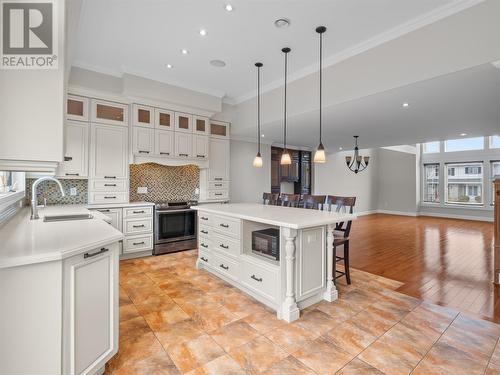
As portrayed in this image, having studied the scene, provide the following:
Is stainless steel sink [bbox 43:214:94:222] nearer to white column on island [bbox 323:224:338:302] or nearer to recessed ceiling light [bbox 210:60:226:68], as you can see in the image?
white column on island [bbox 323:224:338:302]

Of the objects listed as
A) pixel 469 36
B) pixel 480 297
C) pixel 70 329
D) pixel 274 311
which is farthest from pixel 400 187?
pixel 70 329

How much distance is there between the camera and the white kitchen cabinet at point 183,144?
4504mm

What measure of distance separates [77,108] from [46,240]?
9.81 feet

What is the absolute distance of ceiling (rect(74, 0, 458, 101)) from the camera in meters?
2.46

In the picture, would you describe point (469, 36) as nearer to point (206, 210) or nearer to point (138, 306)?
point (206, 210)

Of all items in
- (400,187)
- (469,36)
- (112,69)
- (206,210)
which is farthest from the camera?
(400,187)

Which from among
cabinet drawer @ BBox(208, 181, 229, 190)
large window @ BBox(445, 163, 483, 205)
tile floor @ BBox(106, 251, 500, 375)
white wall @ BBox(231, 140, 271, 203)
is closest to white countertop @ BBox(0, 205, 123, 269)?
tile floor @ BBox(106, 251, 500, 375)

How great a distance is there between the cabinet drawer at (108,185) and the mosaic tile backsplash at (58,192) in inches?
11.6

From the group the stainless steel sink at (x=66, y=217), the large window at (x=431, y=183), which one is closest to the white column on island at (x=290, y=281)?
the stainless steel sink at (x=66, y=217)

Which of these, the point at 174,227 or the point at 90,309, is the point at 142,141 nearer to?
the point at 174,227

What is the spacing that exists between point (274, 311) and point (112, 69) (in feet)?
13.5

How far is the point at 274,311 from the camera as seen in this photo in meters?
2.43

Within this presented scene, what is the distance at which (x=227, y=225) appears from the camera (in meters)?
2.96

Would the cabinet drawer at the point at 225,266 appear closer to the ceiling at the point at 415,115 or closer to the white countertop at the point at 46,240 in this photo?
the white countertop at the point at 46,240
